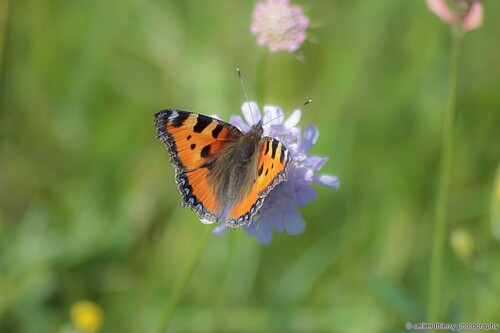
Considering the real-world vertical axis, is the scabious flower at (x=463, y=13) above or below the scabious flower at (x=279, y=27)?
below

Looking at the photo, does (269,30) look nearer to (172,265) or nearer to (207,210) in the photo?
(207,210)

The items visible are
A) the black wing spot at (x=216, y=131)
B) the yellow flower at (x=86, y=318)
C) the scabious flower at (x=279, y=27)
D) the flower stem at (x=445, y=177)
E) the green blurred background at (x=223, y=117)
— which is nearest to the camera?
the flower stem at (x=445, y=177)

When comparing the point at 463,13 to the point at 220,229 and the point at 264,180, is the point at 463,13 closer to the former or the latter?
the point at 264,180

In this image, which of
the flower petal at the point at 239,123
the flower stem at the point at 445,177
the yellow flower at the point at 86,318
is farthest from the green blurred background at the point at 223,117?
the flower petal at the point at 239,123

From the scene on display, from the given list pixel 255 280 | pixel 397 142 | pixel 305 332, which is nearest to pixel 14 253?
pixel 255 280

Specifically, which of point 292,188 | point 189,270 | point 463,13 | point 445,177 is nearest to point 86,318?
point 189,270

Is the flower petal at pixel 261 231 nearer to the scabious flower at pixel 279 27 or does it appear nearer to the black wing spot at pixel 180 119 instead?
the black wing spot at pixel 180 119
